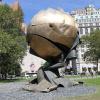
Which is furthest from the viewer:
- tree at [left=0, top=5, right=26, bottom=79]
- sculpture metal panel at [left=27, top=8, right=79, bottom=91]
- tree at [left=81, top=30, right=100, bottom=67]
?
tree at [left=81, top=30, right=100, bottom=67]

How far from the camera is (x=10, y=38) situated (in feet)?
168

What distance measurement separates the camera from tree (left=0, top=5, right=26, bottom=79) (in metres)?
49.5

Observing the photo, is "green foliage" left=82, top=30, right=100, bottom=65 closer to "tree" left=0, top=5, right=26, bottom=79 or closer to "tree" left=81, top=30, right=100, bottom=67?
"tree" left=81, top=30, right=100, bottom=67

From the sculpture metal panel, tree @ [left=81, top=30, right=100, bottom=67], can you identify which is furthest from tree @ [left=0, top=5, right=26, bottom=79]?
the sculpture metal panel

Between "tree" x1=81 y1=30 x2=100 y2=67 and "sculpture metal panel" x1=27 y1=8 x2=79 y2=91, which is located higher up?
"sculpture metal panel" x1=27 y1=8 x2=79 y2=91

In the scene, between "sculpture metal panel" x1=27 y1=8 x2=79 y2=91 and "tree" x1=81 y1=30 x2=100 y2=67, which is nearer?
"sculpture metal panel" x1=27 y1=8 x2=79 y2=91

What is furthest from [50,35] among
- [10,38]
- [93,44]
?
[93,44]

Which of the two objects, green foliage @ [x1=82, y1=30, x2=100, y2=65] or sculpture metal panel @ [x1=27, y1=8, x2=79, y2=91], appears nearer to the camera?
sculpture metal panel @ [x1=27, y1=8, x2=79, y2=91]

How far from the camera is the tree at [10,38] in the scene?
49.5 meters

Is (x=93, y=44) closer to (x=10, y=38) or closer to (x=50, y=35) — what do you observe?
(x=10, y=38)

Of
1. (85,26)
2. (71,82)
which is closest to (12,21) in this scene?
(71,82)

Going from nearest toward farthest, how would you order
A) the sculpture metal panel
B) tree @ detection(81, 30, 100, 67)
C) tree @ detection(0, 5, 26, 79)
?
1. the sculpture metal panel
2. tree @ detection(0, 5, 26, 79)
3. tree @ detection(81, 30, 100, 67)

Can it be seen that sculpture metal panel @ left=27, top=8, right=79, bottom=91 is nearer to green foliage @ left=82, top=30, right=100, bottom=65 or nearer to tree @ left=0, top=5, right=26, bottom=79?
tree @ left=0, top=5, right=26, bottom=79

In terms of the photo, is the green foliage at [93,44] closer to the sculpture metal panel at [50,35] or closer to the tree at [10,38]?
the tree at [10,38]
